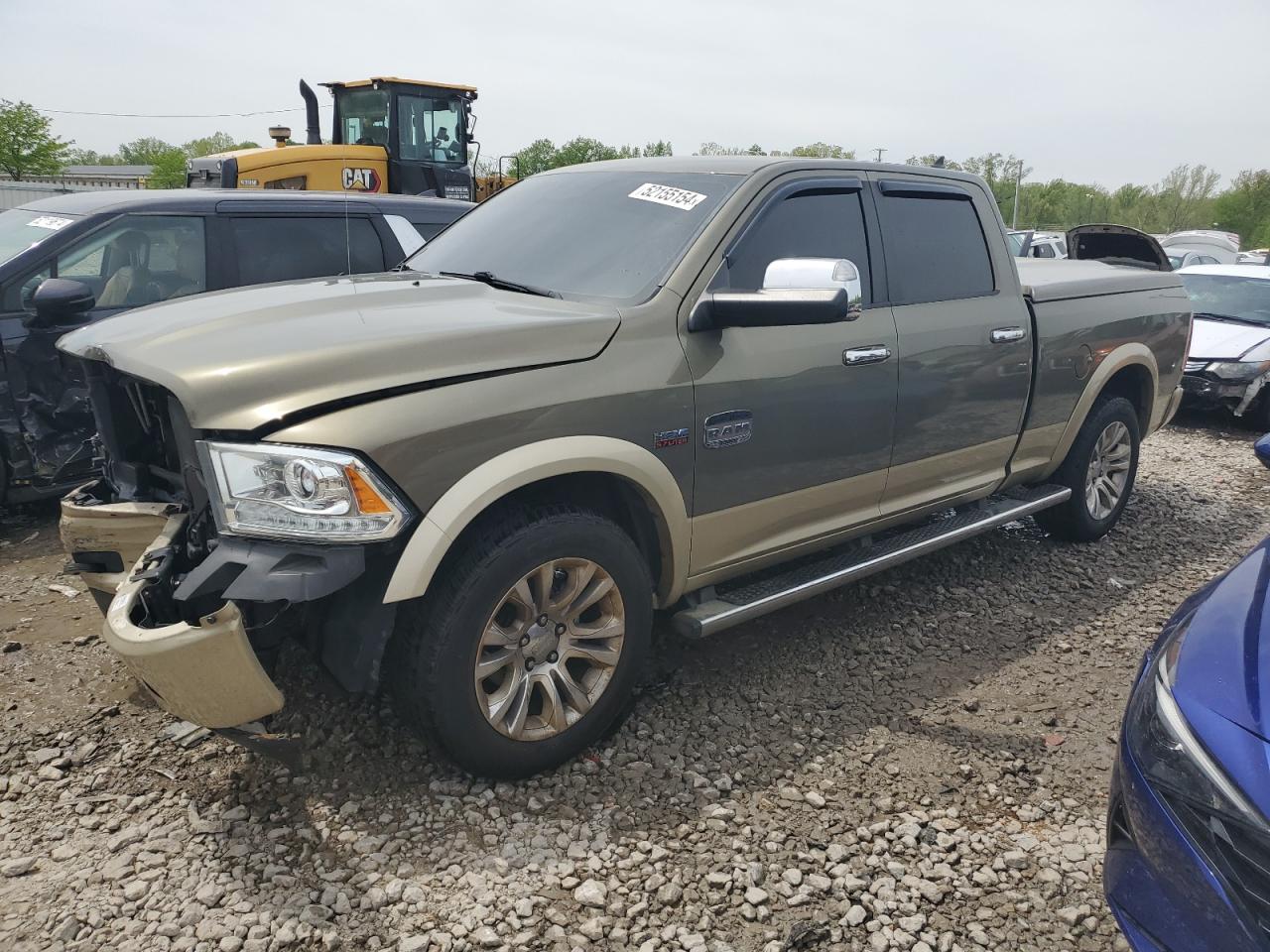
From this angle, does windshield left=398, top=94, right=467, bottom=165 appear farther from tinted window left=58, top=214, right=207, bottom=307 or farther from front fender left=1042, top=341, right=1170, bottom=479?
front fender left=1042, top=341, right=1170, bottom=479

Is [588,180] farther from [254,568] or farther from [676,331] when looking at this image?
[254,568]

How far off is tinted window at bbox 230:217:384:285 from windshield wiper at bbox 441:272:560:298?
81.4 inches

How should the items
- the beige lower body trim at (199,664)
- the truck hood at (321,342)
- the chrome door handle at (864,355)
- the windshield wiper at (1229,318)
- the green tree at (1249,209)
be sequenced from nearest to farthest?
the beige lower body trim at (199,664) < the truck hood at (321,342) < the chrome door handle at (864,355) < the windshield wiper at (1229,318) < the green tree at (1249,209)

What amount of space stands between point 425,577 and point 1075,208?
79303 millimetres

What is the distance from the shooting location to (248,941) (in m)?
2.31

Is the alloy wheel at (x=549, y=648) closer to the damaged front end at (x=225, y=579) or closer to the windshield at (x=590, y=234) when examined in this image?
the damaged front end at (x=225, y=579)

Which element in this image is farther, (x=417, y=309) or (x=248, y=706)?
(x=417, y=309)

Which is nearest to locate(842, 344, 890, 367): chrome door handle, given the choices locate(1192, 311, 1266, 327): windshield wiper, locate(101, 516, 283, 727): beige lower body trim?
locate(101, 516, 283, 727): beige lower body trim

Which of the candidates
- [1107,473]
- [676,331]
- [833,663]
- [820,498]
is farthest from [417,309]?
[1107,473]

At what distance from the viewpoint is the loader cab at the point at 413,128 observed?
37.5 ft

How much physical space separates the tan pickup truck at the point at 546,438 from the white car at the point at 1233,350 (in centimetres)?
578

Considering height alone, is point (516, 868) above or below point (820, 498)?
below

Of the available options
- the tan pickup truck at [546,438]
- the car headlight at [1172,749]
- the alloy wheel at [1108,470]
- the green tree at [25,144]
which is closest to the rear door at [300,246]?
the tan pickup truck at [546,438]

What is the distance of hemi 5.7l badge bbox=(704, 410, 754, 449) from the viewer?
10.3 ft
